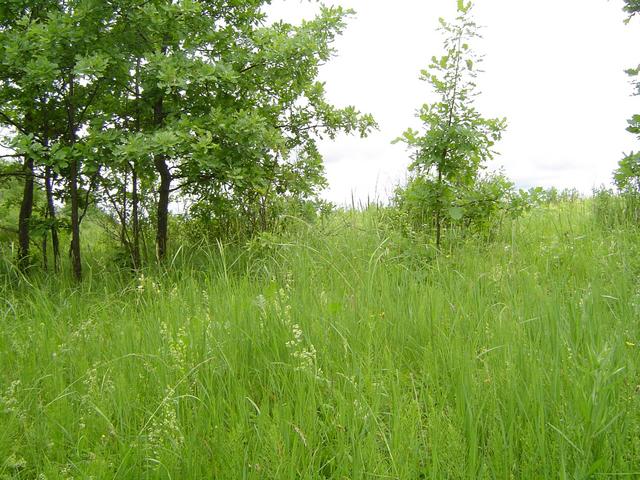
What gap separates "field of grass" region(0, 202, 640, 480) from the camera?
6.70 feet

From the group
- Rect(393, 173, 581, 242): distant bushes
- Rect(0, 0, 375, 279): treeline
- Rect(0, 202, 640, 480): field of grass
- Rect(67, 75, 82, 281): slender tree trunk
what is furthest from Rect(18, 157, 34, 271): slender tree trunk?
Rect(393, 173, 581, 242): distant bushes

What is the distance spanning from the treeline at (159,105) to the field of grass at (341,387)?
255 centimetres

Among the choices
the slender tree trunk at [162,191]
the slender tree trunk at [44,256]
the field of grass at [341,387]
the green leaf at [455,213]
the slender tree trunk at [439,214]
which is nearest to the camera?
the field of grass at [341,387]

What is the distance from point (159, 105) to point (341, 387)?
524 cm

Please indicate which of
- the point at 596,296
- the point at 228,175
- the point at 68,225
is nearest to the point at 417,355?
the point at 596,296

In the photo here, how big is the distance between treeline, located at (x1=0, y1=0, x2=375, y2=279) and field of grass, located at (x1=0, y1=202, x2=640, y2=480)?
2.55 m

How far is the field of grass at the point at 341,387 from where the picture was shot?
2.04m

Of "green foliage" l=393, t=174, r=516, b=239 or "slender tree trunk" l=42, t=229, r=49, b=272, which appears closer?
"green foliage" l=393, t=174, r=516, b=239

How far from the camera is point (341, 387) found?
256 cm

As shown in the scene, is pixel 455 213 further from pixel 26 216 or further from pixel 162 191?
pixel 26 216

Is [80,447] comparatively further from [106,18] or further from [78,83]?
[78,83]

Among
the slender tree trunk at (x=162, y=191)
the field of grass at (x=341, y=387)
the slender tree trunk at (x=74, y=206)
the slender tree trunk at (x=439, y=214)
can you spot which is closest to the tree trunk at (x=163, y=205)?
the slender tree trunk at (x=162, y=191)

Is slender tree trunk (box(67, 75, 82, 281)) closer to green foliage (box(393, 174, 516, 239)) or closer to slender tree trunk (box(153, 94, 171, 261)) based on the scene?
slender tree trunk (box(153, 94, 171, 261))

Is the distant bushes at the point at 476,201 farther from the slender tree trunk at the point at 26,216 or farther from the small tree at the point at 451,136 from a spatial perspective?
the slender tree trunk at the point at 26,216
